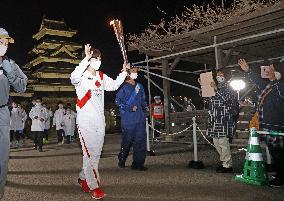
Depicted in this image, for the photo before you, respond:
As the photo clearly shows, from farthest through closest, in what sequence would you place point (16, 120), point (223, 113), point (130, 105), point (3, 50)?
point (16, 120), point (130, 105), point (223, 113), point (3, 50)

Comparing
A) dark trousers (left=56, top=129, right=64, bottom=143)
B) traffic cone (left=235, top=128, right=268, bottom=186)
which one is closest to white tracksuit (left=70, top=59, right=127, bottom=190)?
traffic cone (left=235, top=128, right=268, bottom=186)

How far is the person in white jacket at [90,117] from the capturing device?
489cm

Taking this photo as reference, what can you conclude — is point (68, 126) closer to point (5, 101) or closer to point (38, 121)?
point (38, 121)

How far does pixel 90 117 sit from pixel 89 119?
0.03 meters

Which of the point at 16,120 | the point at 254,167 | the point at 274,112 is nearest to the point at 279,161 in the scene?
the point at 254,167

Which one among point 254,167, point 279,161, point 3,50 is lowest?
point 254,167

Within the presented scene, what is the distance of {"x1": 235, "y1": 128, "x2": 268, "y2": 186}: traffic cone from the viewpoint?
5.41 m

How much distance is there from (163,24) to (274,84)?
825 centimetres

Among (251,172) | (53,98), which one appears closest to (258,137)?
(251,172)

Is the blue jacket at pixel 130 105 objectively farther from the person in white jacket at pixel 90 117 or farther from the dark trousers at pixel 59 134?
the dark trousers at pixel 59 134

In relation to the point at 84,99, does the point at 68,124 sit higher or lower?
lower

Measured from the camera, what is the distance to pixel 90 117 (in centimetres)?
492

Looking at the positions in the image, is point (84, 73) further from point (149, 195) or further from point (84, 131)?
point (149, 195)

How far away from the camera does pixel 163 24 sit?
43.2 feet
